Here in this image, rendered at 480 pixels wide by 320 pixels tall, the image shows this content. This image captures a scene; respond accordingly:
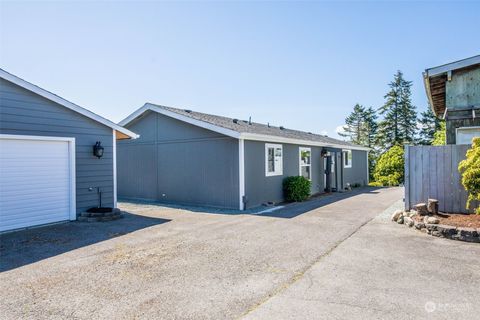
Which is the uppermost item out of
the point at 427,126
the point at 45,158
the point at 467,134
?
the point at 427,126

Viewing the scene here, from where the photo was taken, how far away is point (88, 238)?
6.38 metres

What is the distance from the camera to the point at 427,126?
110 feet

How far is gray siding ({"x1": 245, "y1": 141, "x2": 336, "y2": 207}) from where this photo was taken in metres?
10.4

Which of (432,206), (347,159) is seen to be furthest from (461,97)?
(347,159)

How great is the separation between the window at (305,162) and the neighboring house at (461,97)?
19.4 ft

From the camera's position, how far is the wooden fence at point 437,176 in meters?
7.12

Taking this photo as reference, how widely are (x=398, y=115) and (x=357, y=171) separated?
17.1 m

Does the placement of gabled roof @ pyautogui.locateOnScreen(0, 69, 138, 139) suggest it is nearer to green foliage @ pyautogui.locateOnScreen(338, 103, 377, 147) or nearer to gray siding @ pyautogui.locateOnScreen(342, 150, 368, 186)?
gray siding @ pyautogui.locateOnScreen(342, 150, 368, 186)

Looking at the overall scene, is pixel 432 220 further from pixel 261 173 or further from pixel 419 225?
pixel 261 173

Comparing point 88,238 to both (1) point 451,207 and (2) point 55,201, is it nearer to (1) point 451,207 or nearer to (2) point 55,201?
(2) point 55,201

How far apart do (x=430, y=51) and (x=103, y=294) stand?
53.6 feet

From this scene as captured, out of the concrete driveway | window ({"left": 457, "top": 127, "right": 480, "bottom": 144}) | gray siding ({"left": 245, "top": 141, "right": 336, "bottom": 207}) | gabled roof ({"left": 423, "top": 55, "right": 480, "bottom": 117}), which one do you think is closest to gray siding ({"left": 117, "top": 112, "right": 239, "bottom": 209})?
gray siding ({"left": 245, "top": 141, "right": 336, "bottom": 207})

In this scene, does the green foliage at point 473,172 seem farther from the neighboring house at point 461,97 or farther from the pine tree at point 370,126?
the pine tree at point 370,126

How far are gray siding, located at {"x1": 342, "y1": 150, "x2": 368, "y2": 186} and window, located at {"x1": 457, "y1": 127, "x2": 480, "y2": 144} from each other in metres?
9.16
